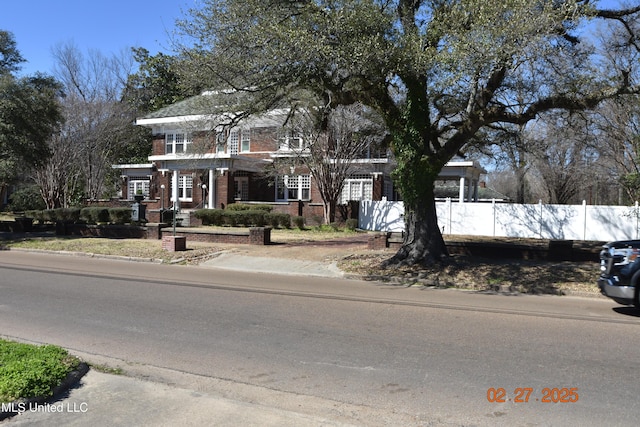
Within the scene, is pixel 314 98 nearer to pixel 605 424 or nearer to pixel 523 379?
pixel 523 379

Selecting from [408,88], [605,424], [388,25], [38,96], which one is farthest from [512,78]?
[38,96]

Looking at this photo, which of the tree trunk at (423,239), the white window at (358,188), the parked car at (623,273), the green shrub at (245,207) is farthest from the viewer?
the white window at (358,188)

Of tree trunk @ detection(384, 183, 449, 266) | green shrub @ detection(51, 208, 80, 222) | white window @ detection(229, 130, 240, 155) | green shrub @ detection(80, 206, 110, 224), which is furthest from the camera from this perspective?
white window @ detection(229, 130, 240, 155)

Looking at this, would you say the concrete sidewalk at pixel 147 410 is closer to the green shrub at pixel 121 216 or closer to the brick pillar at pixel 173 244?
the brick pillar at pixel 173 244

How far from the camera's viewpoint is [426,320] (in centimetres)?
809

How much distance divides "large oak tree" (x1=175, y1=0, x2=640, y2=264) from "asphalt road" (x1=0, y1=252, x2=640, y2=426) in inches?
176

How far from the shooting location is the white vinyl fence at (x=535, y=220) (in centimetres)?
2231

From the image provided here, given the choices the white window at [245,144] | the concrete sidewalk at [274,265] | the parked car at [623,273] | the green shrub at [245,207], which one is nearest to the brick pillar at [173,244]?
the concrete sidewalk at [274,265]

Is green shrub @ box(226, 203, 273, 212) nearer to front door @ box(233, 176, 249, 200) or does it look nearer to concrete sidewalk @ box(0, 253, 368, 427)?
front door @ box(233, 176, 249, 200)

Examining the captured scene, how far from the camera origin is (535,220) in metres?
24.0

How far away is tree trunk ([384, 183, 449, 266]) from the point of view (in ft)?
45.2

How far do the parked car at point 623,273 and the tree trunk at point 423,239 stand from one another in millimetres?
5241

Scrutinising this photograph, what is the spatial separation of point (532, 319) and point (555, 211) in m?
17.1

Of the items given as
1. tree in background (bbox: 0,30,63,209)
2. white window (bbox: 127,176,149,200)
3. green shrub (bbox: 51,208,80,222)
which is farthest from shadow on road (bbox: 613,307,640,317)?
white window (bbox: 127,176,149,200)
